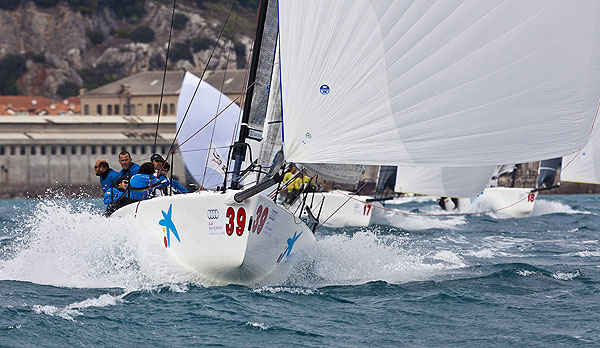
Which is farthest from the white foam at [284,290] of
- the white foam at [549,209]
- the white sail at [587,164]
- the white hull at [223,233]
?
the white foam at [549,209]

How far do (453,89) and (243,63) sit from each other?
77.5 meters

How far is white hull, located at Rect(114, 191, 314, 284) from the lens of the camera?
264 inches

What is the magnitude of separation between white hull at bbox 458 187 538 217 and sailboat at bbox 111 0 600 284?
15.7 metres

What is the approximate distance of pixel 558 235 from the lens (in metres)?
15.0

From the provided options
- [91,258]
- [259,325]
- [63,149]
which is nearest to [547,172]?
[91,258]

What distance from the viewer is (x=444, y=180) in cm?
1736

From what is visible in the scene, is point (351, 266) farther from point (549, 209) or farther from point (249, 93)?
point (549, 209)

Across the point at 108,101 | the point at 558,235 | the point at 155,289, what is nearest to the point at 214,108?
the point at 558,235

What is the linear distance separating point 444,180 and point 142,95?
4476 cm

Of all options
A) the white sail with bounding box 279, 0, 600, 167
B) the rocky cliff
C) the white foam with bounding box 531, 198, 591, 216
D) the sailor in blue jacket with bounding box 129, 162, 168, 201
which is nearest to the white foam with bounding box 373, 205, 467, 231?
the white foam with bounding box 531, 198, 591, 216

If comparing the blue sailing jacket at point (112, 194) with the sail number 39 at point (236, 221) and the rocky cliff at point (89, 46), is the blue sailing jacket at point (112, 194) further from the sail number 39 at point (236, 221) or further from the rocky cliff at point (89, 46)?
the rocky cliff at point (89, 46)

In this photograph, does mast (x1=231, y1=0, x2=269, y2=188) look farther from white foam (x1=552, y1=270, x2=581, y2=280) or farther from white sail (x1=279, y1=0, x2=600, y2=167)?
white foam (x1=552, y1=270, x2=581, y2=280)

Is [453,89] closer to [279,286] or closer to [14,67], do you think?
[279,286]

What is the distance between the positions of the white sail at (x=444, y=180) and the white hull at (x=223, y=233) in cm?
1040
